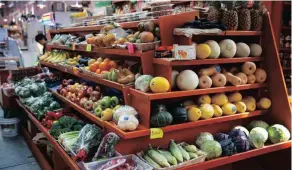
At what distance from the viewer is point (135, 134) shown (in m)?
2.19

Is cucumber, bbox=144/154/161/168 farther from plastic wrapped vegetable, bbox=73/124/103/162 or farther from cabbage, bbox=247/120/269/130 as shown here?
cabbage, bbox=247/120/269/130

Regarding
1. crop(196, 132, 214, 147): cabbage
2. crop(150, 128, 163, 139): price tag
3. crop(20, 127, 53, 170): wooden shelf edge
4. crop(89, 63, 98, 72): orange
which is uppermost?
crop(89, 63, 98, 72): orange

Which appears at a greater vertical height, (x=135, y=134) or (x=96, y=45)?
(x=96, y=45)

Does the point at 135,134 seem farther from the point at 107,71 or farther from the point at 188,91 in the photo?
the point at 107,71

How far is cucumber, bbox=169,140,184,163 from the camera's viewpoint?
2.27m

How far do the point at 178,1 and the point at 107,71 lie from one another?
14.6 feet

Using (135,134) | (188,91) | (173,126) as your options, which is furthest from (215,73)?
(135,134)

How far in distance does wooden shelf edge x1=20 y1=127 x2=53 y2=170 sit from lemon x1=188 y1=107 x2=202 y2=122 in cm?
189

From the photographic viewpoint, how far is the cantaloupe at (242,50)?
8.78ft

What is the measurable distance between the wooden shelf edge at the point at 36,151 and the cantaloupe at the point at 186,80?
6.53ft

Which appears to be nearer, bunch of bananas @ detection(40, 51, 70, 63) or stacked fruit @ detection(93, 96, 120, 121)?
stacked fruit @ detection(93, 96, 120, 121)

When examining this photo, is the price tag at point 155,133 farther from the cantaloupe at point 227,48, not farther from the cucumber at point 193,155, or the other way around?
the cantaloupe at point 227,48

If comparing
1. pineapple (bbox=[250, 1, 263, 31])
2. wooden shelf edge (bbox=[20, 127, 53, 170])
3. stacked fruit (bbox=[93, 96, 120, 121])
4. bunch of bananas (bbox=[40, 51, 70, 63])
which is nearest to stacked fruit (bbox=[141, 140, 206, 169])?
stacked fruit (bbox=[93, 96, 120, 121])

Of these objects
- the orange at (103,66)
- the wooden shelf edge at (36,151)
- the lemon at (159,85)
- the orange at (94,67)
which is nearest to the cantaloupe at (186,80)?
the lemon at (159,85)
